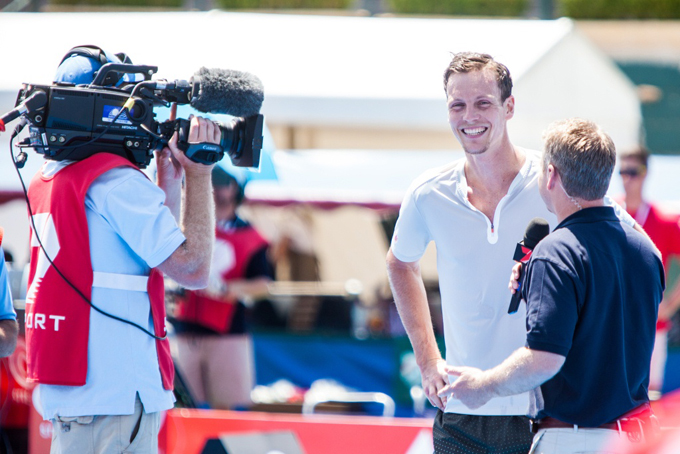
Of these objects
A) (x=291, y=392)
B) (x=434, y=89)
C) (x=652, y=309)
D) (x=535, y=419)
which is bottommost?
(x=291, y=392)

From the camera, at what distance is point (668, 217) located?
524 cm

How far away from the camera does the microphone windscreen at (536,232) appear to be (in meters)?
2.58

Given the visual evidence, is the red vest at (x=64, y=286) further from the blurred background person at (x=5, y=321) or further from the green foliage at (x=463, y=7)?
the green foliage at (x=463, y=7)

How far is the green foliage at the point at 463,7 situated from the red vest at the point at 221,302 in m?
11.9

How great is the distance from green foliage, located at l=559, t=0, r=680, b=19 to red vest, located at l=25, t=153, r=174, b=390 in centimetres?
1603

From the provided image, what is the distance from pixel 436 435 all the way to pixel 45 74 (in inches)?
267

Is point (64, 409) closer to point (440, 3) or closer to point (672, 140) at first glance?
point (672, 140)

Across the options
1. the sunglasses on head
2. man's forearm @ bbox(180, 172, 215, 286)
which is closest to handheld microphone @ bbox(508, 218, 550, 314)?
man's forearm @ bbox(180, 172, 215, 286)

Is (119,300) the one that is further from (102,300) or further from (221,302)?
(221,302)

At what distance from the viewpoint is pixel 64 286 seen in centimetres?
259

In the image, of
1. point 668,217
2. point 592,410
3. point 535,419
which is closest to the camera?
point 592,410

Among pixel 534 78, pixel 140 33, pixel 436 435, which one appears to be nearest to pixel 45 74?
pixel 140 33

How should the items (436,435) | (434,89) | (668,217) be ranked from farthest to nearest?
(434,89), (668,217), (436,435)

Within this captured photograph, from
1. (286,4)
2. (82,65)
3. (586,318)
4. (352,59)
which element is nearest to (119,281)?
(82,65)
